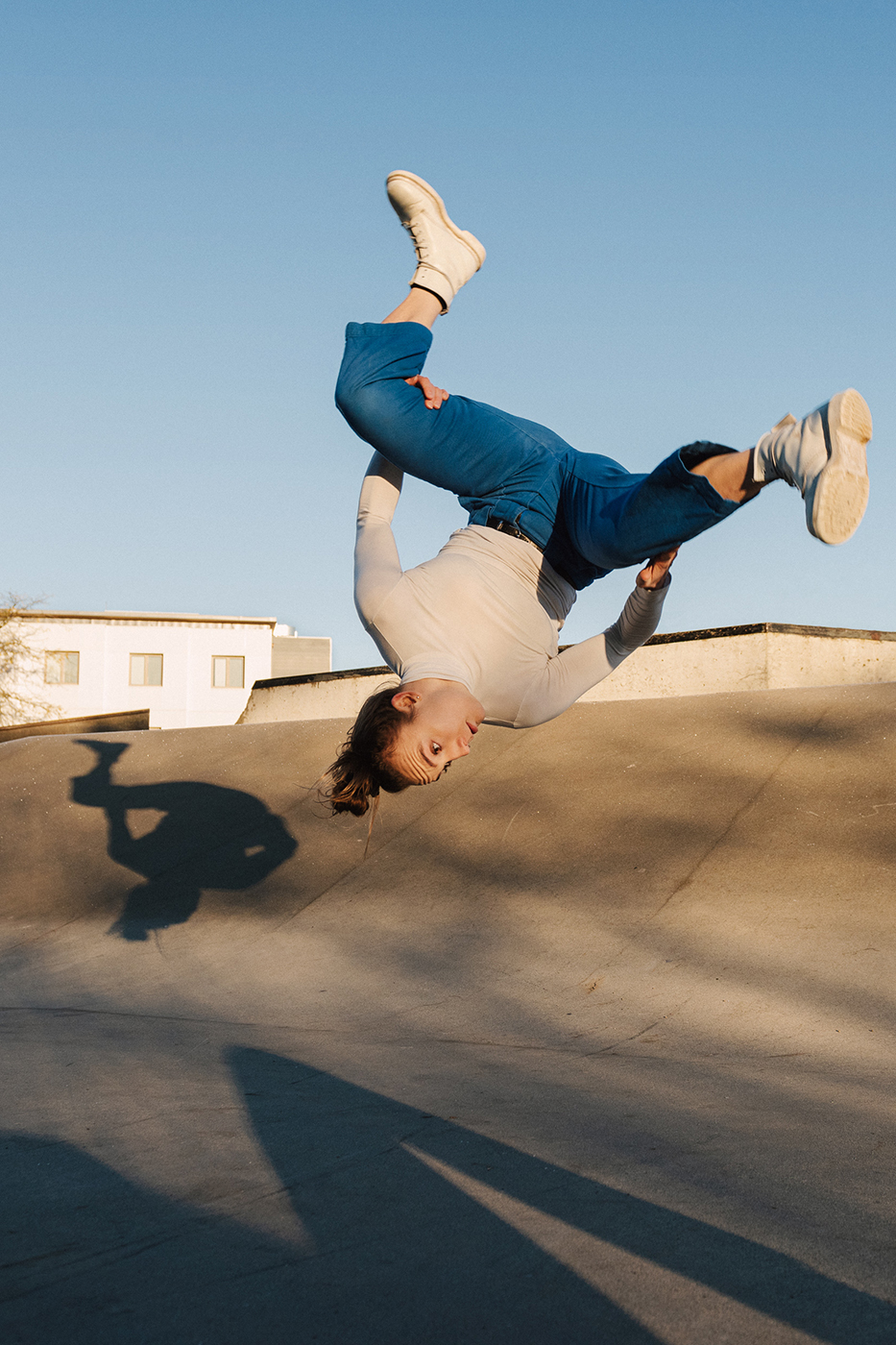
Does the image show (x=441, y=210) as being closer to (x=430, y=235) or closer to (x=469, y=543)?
(x=430, y=235)

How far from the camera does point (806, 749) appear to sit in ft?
27.6

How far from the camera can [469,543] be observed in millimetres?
3939

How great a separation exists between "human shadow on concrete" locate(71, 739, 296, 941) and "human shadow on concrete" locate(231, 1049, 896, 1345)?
5066 mm

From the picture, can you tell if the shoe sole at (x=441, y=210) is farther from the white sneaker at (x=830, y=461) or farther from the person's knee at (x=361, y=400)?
the white sneaker at (x=830, y=461)

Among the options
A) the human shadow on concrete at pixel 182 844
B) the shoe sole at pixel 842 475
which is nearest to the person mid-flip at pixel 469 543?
the shoe sole at pixel 842 475

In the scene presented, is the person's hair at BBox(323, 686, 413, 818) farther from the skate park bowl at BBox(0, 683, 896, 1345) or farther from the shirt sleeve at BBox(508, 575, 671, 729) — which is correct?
the skate park bowl at BBox(0, 683, 896, 1345)

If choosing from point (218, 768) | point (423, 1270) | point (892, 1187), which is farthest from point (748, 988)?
point (218, 768)

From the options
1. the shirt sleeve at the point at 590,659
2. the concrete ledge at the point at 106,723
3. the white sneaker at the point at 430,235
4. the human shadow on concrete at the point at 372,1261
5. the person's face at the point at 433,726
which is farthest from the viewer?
the concrete ledge at the point at 106,723

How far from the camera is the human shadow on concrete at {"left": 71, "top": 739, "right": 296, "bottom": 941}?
8.41 m

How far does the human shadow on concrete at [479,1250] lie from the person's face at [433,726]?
1360 mm

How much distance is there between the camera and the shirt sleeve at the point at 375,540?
363 centimetres

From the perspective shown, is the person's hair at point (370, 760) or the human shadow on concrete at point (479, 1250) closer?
the human shadow on concrete at point (479, 1250)

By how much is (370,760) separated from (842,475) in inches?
83.1

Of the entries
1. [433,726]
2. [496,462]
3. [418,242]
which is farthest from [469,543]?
[418,242]
